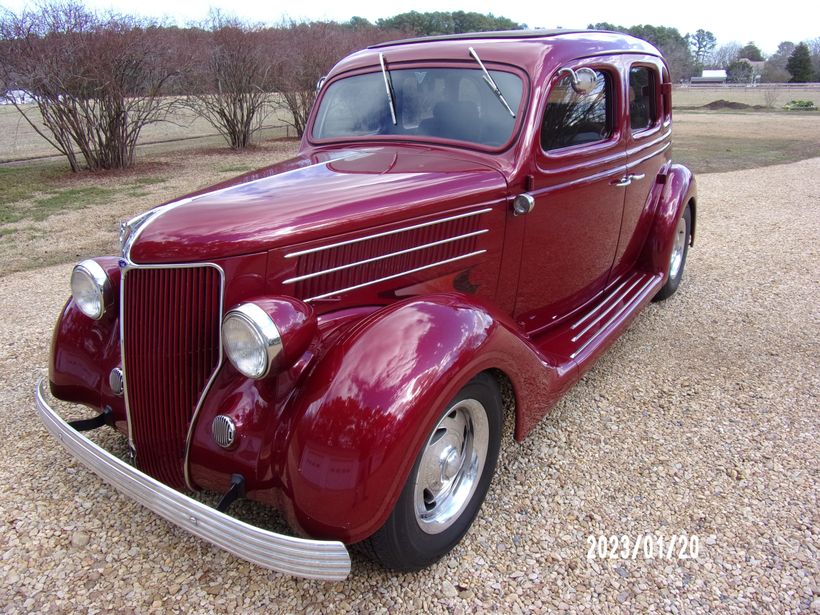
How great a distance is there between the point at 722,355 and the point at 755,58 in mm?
99634

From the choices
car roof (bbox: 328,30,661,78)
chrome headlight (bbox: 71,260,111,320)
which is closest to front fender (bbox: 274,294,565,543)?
chrome headlight (bbox: 71,260,111,320)

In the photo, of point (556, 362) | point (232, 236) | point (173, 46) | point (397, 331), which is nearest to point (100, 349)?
point (232, 236)

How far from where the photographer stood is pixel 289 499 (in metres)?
1.85

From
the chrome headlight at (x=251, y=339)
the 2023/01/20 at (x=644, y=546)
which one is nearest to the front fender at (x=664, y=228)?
the 2023/01/20 at (x=644, y=546)

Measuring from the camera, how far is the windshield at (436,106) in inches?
115

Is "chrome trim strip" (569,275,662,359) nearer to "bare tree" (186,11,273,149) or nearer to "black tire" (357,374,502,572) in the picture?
"black tire" (357,374,502,572)

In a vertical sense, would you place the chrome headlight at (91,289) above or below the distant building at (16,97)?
below

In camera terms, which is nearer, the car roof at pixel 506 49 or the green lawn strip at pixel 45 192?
the car roof at pixel 506 49

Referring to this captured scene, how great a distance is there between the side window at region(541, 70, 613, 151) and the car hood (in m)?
0.52

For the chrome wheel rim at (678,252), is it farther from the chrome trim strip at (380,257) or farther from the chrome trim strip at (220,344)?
the chrome trim strip at (220,344)

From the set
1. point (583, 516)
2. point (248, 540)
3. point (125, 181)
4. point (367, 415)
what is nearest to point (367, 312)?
point (367, 415)

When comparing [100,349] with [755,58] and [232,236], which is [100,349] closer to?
[232,236]

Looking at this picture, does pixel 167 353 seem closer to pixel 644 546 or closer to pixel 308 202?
pixel 308 202

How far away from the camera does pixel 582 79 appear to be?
3.07 m
